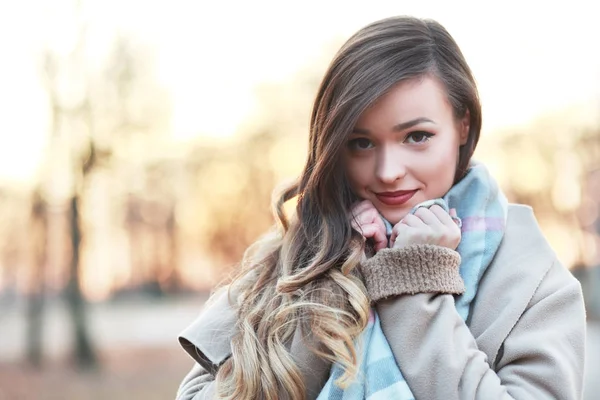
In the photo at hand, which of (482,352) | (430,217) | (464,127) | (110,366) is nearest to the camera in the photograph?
(482,352)

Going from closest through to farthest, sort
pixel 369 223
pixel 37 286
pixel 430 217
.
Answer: pixel 430 217 < pixel 369 223 < pixel 37 286

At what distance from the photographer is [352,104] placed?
2227mm

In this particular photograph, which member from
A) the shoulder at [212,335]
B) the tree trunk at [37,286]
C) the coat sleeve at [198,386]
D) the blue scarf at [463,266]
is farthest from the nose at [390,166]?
the tree trunk at [37,286]

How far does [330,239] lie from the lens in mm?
2359

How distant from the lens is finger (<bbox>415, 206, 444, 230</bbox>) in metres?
2.19

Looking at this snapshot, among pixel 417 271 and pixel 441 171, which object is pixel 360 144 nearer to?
pixel 441 171

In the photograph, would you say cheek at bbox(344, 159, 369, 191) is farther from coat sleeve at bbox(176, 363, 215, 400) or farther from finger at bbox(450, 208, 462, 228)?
coat sleeve at bbox(176, 363, 215, 400)

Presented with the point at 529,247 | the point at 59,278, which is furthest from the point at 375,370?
the point at 59,278

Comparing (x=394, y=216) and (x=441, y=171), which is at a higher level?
(x=441, y=171)

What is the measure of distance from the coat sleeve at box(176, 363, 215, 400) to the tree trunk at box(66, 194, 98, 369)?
1293cm

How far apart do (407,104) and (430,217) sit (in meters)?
0.33

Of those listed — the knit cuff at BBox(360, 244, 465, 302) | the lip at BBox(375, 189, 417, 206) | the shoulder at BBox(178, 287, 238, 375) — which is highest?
the lip at BBox(375, 189, 417, 206)

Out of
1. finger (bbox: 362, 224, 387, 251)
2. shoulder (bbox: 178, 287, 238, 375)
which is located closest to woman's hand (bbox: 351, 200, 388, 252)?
finger (bbox: 362, 224, 387, 251)

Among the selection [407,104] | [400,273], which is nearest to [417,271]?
[400,273]
